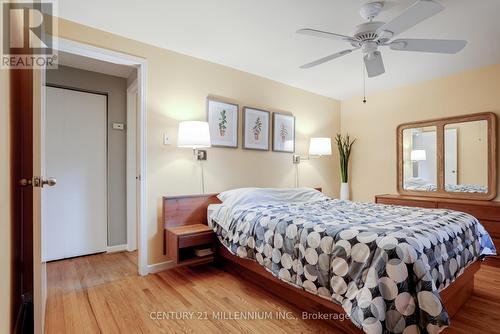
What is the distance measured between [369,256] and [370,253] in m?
0.02

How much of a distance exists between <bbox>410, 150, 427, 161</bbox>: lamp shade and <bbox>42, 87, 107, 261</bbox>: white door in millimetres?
4283

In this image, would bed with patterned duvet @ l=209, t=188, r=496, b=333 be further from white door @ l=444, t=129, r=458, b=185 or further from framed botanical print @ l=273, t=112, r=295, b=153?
white door @ l=444, t=129, r=458, b=185

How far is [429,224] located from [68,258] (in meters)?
3.65

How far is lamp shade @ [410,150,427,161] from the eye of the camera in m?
3.78

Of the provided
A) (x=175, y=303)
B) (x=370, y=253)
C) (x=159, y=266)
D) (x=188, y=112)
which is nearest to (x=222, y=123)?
(x=188, y=112)

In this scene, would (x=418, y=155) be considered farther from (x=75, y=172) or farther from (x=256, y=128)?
(x=75, y=172)

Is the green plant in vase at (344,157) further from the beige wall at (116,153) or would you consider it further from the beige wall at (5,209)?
the beige wall at (5,209)

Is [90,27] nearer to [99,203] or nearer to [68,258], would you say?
[99,203]

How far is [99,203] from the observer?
3.29 metres

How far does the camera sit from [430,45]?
2023 millimetres

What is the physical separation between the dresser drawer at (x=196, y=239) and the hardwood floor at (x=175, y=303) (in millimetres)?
321

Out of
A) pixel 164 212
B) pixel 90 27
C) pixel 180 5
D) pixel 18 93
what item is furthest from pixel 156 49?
pixel 164 212

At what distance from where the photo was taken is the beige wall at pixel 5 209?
111cm

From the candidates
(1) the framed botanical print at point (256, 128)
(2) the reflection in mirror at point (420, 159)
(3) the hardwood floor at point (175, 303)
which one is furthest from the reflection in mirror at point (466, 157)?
(1) the framed botanical print at point (256, 128)
